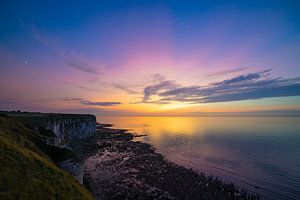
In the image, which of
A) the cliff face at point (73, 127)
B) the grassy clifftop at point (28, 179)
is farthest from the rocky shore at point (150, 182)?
the cliff face at point (73, 127)

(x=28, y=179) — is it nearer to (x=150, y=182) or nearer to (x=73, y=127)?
(x=150, y=182)

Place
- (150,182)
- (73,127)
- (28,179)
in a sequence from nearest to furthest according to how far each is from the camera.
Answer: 1. (28,179)
2. (150,182)
3. (73,127)

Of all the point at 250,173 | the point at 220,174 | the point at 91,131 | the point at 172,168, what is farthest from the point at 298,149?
the point at 91,131

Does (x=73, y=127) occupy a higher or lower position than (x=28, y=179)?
higher

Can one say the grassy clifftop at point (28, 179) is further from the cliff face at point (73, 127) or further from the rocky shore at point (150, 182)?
the cliff face at point (73, 127)

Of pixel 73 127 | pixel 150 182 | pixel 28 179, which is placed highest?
pixel 73 127

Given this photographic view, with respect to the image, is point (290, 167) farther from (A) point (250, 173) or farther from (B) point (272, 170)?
(A) point (250, 173)

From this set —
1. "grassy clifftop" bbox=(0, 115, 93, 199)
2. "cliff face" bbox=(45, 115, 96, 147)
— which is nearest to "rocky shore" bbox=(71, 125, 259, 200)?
"grassy clifftop" bbox=(0, 115, 93, 199)

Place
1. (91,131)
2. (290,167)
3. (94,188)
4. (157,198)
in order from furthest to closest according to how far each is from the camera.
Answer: (91,131)
(290,167)
(94,188)
(157,198)

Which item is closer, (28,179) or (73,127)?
(28,179)

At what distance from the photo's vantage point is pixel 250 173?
41875mm

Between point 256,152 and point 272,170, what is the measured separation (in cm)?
1932

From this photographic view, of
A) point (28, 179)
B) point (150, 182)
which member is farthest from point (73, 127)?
point (28, 179)

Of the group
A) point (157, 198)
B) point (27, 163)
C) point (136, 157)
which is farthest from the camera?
point (136, 157)
